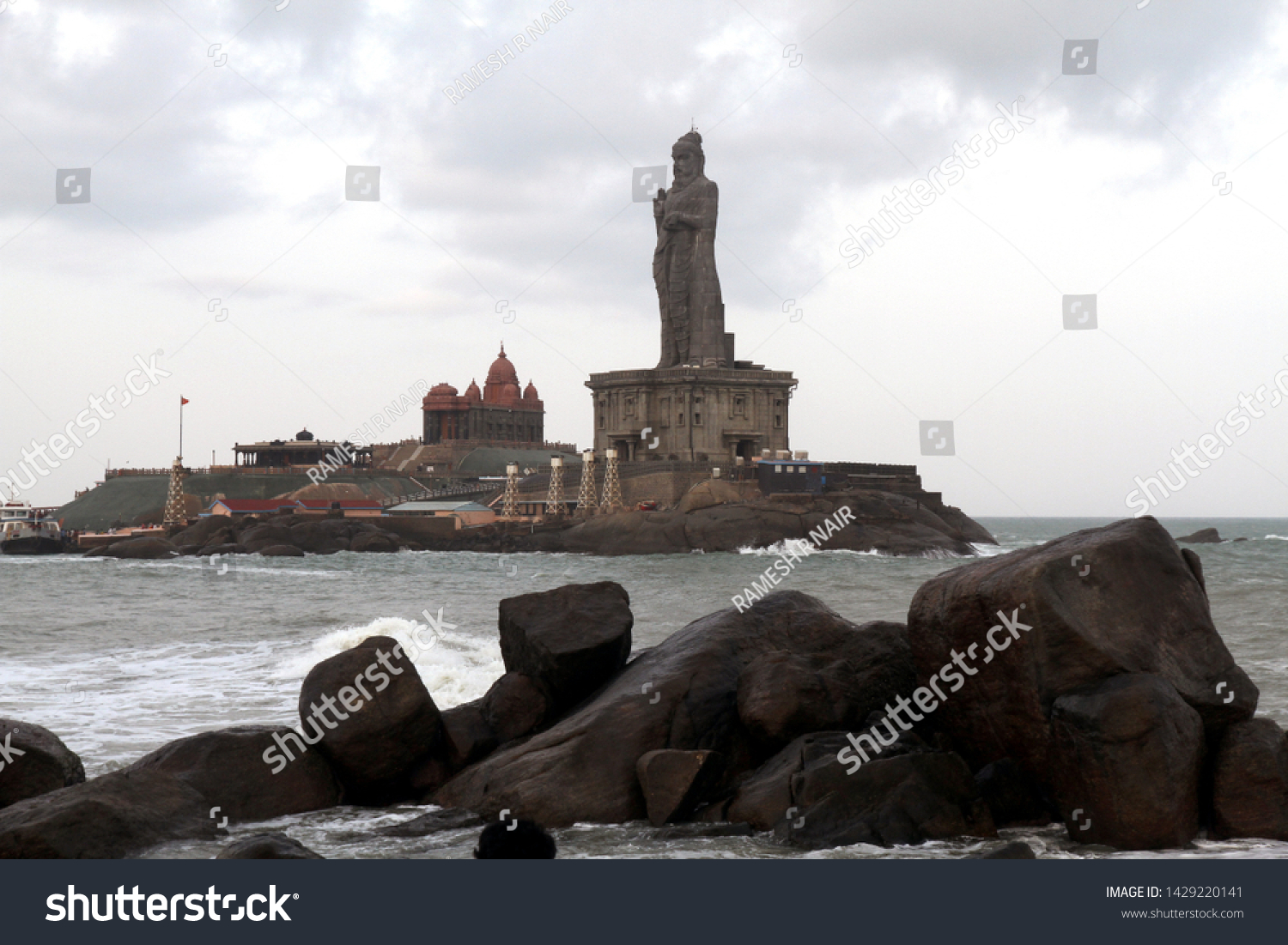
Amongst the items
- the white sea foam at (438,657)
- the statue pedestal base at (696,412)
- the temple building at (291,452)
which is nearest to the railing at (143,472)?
the temple building at (291,452)

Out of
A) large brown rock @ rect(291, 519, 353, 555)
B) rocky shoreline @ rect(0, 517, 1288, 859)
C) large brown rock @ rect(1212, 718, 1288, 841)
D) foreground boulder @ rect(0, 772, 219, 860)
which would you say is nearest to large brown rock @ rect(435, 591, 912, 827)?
rocky shoreline @ rect(0, 517, 1288, 859)

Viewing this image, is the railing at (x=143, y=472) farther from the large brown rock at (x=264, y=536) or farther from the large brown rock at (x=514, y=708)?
the large brown rock at (x=514, y=708)

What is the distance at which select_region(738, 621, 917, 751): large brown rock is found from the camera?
1205 centimetres

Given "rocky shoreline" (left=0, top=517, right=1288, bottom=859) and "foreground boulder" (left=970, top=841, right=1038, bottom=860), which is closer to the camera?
"foreground boulder" (left=970, top=841, right=1038, bottom=860)

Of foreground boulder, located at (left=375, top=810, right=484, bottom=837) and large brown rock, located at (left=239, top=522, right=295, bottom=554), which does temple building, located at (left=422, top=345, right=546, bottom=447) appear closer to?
large brown rock, located at (left=239, top=522, right=295, bottom=554)

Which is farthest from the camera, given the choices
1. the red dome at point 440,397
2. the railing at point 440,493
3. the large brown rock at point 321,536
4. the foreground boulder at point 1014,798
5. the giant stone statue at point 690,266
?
the red dome at point 440,397

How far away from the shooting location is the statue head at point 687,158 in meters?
100

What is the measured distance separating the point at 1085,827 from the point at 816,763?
7.63ft

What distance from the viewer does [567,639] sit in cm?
1355

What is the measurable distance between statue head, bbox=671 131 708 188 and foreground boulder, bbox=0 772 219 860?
9389 cm

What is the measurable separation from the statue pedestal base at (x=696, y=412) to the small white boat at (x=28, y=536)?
42.8m

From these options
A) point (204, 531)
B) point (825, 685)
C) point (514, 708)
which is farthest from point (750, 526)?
point (825, 685)

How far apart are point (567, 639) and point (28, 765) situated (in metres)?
5.48

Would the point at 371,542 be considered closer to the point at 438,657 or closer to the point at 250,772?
the point at 438,657
